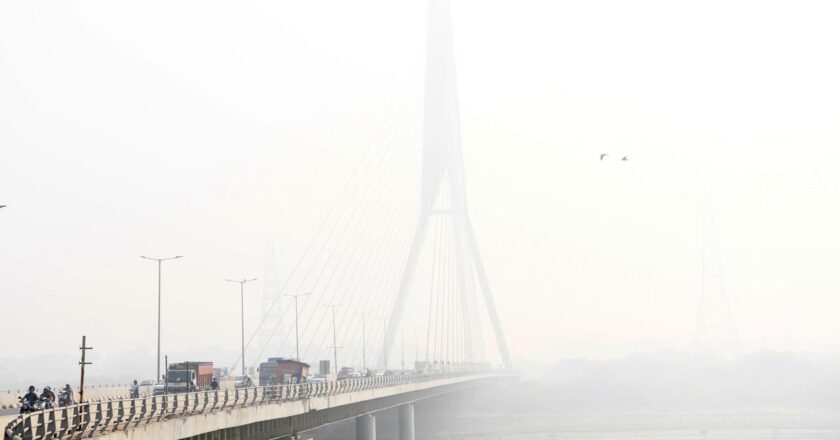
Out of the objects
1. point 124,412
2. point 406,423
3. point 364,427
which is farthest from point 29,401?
point 406,423

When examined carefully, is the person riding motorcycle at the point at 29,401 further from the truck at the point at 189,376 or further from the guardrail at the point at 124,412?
the truck at the point at 189,376

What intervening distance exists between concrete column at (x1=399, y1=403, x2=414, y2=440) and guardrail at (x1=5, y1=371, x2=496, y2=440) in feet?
138

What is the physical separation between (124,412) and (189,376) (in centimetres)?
3373

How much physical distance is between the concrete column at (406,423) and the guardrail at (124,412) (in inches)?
1659

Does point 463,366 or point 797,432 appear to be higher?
point 463,366

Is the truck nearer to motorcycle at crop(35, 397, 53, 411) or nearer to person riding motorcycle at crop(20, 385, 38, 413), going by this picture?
motorcycle at crop(35, 397, 53, 411)

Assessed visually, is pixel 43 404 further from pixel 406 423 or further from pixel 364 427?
pixel 406 423

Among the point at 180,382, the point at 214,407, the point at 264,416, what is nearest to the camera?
the point at 214,407

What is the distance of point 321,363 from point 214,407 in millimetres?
66306

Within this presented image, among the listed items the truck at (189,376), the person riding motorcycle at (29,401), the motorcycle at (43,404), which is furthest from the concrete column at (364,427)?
the person riding motorcycle at (29,401)

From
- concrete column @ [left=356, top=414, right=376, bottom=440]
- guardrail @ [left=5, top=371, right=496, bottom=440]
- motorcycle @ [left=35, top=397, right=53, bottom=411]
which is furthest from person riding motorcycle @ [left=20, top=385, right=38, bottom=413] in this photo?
concrete column @ [left=356, top=414, right=376, bottom=440]

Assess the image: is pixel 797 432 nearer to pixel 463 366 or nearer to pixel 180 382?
pixel 463 366

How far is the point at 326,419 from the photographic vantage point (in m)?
70.6

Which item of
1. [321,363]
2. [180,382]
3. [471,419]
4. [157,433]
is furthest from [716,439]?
[157,433]
